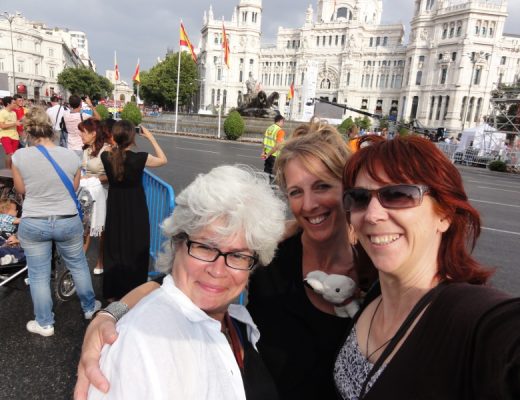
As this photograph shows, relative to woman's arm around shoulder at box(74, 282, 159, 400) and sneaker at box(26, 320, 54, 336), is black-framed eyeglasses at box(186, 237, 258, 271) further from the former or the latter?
sneaker at box(26, 320, 54, 336)

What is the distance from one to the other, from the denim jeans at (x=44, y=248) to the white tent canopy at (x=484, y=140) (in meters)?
25.0

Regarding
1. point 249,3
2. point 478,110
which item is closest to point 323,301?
point 478,110

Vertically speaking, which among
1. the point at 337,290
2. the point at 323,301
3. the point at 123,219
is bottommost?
the point at 123,219

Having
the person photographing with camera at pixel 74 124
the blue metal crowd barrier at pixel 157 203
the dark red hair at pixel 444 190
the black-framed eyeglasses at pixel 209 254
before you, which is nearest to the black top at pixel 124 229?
the blue metal crowd barrier at pixel 157 203

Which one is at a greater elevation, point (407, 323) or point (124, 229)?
point (407, 323)

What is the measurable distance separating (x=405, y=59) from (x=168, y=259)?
82.8 metres

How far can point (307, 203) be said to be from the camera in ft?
5.84

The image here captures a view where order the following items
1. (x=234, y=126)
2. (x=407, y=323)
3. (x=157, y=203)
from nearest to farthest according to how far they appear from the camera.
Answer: (x=407, y=323) → (x=157, y=203) → (x=234, y=126)

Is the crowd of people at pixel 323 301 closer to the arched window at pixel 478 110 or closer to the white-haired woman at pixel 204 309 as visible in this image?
the white-haired woman at pixel 204 309

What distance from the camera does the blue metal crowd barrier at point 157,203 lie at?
3.85 metres

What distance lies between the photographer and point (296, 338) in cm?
160

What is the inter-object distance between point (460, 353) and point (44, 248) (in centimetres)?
322

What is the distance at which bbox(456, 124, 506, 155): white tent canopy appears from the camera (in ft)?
75.4

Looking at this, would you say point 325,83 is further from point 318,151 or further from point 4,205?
point 318,151
